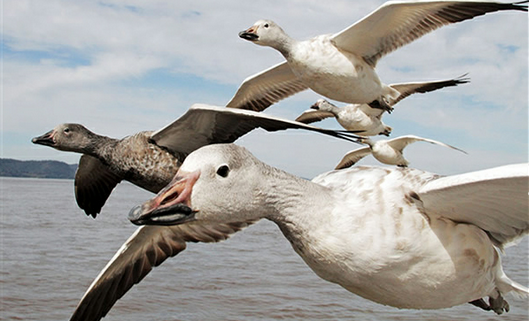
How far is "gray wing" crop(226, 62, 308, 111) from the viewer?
8.94m

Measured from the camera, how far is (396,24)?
8.26 m

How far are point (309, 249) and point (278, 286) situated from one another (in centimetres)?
926

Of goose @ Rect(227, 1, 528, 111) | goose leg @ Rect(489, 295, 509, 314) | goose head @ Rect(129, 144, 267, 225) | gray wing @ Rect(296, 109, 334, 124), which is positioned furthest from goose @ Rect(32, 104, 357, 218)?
gray wing @ Rect(296, 109, 334, 124)

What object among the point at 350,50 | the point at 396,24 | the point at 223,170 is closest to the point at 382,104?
the point at 350,50

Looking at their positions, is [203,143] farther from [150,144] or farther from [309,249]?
[309,249]

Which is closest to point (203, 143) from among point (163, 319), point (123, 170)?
point (123, 170)

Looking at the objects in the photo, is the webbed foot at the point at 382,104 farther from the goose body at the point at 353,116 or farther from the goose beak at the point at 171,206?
the goose beak at the point at 171,206

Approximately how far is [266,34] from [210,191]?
20.0ft

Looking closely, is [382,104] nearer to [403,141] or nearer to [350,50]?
[350,50]

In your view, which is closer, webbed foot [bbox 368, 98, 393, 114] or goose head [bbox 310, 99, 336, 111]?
webbed foot [bbox 368, 98, 393, 114]

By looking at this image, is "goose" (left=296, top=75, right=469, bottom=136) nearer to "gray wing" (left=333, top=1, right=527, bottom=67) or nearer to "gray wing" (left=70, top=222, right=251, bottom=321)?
"gray wing" (left=333, top=1, right=527, bottom=67)

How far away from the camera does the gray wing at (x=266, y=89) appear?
8.94m

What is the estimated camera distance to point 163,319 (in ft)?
30.9

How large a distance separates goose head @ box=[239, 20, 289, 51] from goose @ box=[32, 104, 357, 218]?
2.71 metres
